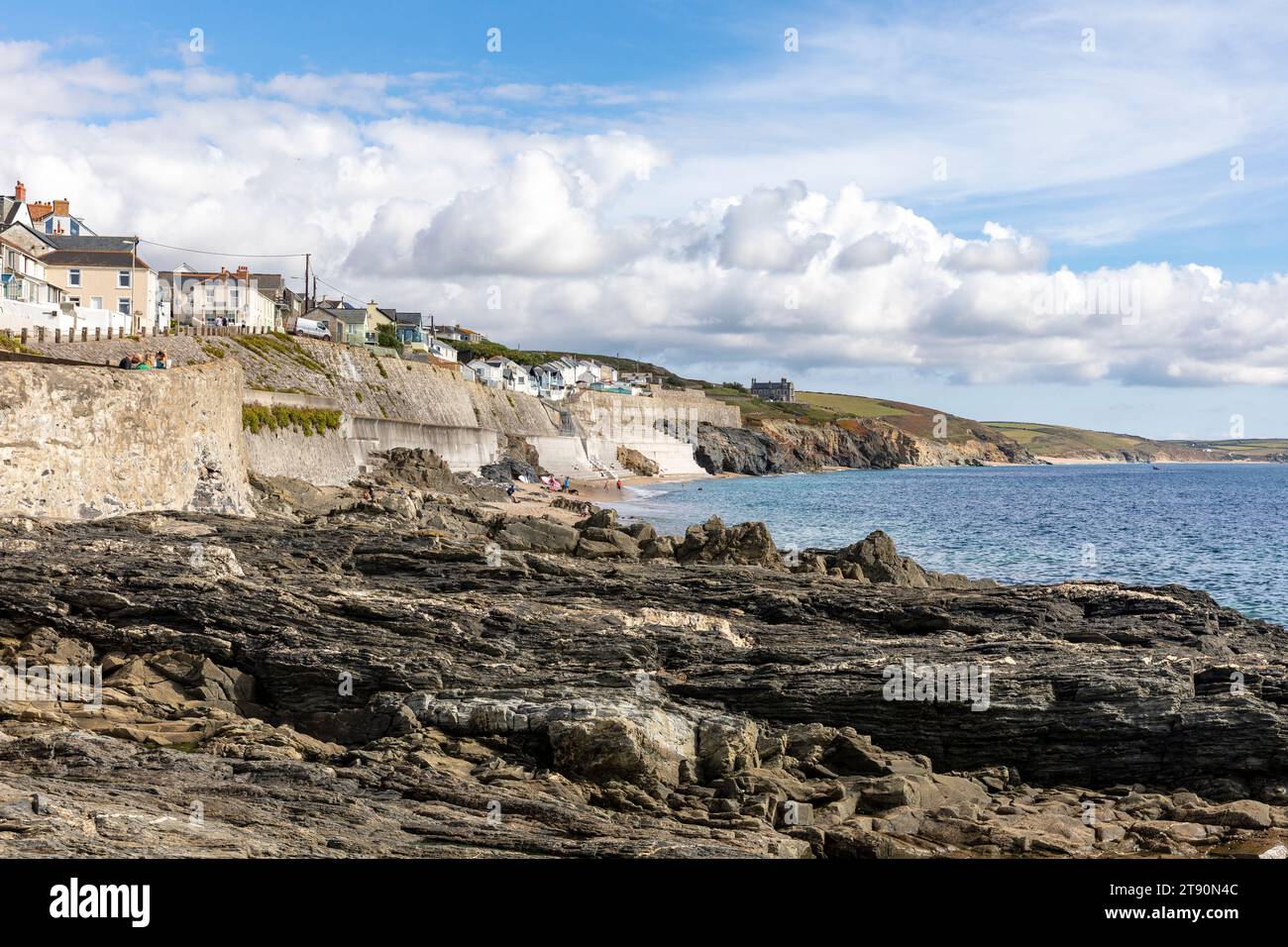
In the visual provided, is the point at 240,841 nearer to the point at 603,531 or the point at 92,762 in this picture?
the point at 92,762

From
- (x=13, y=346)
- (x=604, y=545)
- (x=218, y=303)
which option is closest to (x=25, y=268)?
(x=13, y=346)

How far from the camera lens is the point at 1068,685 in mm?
13602

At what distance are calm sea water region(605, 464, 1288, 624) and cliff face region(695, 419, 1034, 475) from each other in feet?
61.4

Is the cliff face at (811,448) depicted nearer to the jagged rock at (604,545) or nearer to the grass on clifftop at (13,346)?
the jagged rock at (604,545)

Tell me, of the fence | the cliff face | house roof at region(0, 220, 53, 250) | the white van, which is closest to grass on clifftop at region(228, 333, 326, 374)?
the fence

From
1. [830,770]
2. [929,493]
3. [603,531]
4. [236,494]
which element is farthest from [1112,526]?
[830,770]

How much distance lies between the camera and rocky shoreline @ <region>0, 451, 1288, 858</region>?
981 centimetres

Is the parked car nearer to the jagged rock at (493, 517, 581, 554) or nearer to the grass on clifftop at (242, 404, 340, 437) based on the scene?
the grass on clifftop at (242, 404, 340, 437)

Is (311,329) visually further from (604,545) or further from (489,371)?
(604,545)

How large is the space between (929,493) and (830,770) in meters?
89.8

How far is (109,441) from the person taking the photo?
23.3 meters

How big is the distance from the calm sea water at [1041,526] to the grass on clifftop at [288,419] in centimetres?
1719

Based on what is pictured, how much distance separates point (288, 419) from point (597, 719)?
39747mm

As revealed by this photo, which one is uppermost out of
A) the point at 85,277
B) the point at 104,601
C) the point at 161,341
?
the point at 85,277
